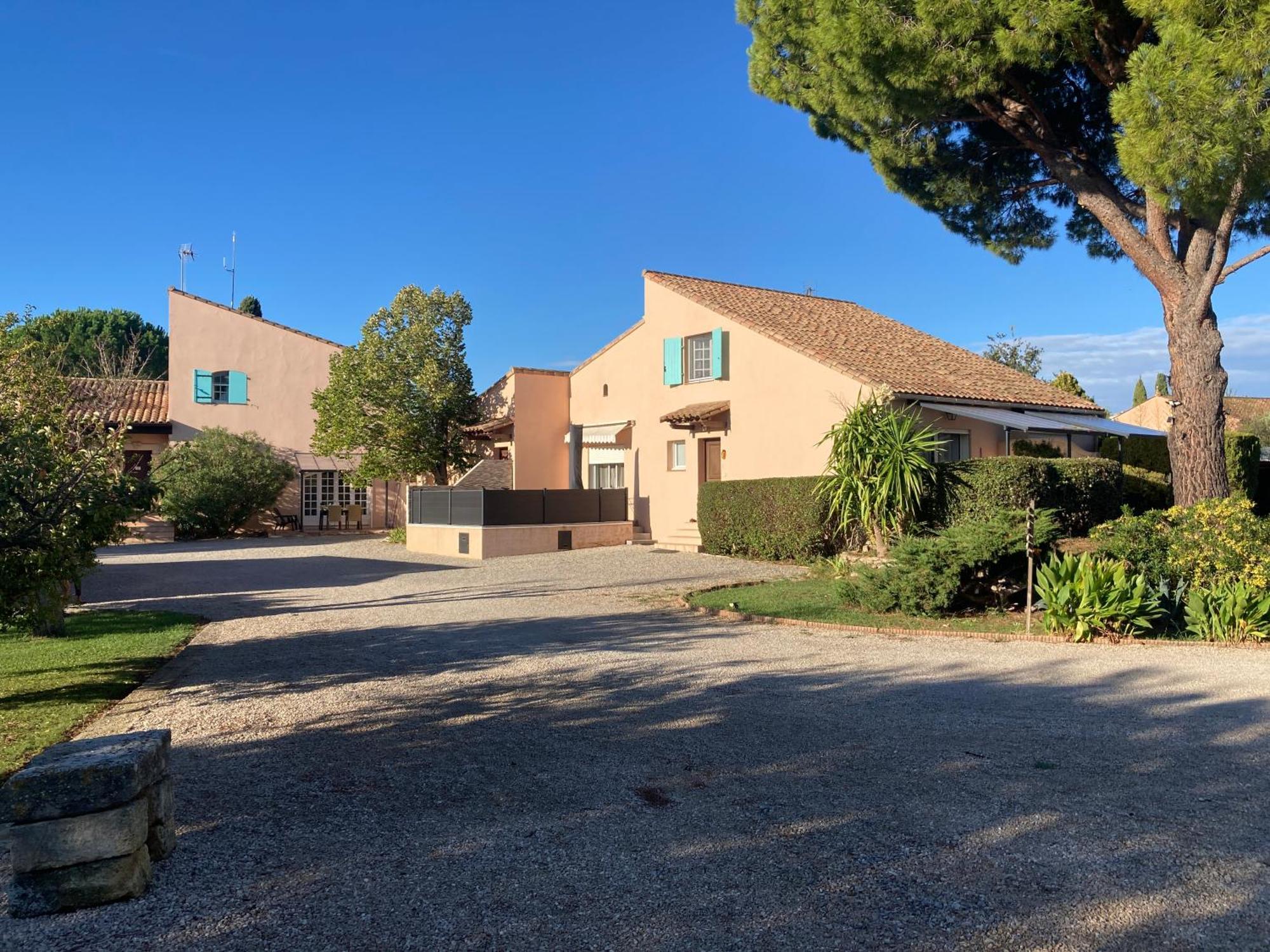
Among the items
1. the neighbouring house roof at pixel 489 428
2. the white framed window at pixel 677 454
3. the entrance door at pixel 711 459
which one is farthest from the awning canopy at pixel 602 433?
the entrance door at pixel 711 459

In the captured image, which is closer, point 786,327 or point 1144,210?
point 1144,210

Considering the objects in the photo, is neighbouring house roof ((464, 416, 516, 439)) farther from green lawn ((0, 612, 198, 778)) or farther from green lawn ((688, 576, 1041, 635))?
green lawn ((0, 612, 198, 778))

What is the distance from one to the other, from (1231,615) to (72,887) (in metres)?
10.7

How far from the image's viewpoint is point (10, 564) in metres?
7.15

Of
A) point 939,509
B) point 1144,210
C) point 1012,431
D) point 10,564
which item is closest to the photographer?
point 10,564

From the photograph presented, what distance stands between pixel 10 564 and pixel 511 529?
15.1 metres

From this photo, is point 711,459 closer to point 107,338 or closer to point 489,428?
point 489,428

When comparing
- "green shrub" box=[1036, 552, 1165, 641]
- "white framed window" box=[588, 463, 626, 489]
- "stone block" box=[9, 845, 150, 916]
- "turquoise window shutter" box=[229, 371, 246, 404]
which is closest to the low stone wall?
"stone block" box=[9, 845, 150, 916]

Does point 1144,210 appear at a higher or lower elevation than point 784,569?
higher

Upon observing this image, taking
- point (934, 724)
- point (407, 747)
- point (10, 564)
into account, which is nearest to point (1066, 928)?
point (934, 724)

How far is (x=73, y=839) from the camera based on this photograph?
3.82 m

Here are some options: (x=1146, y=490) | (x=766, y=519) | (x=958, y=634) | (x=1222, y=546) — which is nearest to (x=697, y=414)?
(x=766, y=519)

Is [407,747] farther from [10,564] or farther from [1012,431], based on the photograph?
[1012,431]

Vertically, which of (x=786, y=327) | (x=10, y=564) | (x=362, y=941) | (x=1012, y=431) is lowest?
(x=362, y=941)
